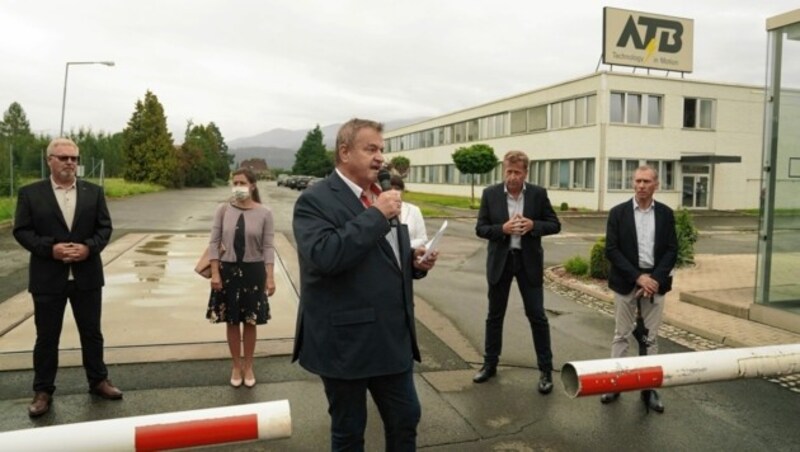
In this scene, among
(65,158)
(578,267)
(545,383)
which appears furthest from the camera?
(578,267)

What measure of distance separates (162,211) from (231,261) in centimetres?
2178

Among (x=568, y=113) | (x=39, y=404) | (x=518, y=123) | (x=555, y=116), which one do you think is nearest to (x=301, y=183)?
(x=518, y=123)

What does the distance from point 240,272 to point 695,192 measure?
3288 cm

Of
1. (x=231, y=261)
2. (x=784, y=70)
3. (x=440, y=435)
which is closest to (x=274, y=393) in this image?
(x=231, y=261)

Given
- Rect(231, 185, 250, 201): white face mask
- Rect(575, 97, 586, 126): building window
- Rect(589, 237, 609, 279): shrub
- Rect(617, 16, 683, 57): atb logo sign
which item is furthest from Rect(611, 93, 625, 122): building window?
Rect(231, 185, 250, 201): white face mask

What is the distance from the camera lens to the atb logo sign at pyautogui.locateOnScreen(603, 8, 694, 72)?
31.4 metres

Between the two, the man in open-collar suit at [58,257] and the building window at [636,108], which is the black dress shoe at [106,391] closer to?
the man in open-collar suit at [58,257]

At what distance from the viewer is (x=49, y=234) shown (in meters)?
4.46

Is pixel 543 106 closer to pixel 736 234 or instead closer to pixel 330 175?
pixel 736 234

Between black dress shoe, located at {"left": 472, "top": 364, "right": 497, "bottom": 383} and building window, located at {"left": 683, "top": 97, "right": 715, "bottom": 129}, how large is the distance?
31.3 metres

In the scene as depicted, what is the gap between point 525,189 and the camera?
520cm

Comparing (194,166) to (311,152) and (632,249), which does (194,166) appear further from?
(632,249)

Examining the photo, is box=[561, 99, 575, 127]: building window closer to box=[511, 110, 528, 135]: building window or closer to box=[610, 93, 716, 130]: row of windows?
box=[610, 93, 716, 130]: row of windows

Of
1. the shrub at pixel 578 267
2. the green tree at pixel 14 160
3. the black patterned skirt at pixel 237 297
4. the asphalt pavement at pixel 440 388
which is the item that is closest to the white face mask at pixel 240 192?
the black patterned skirt at pixel 237 297
